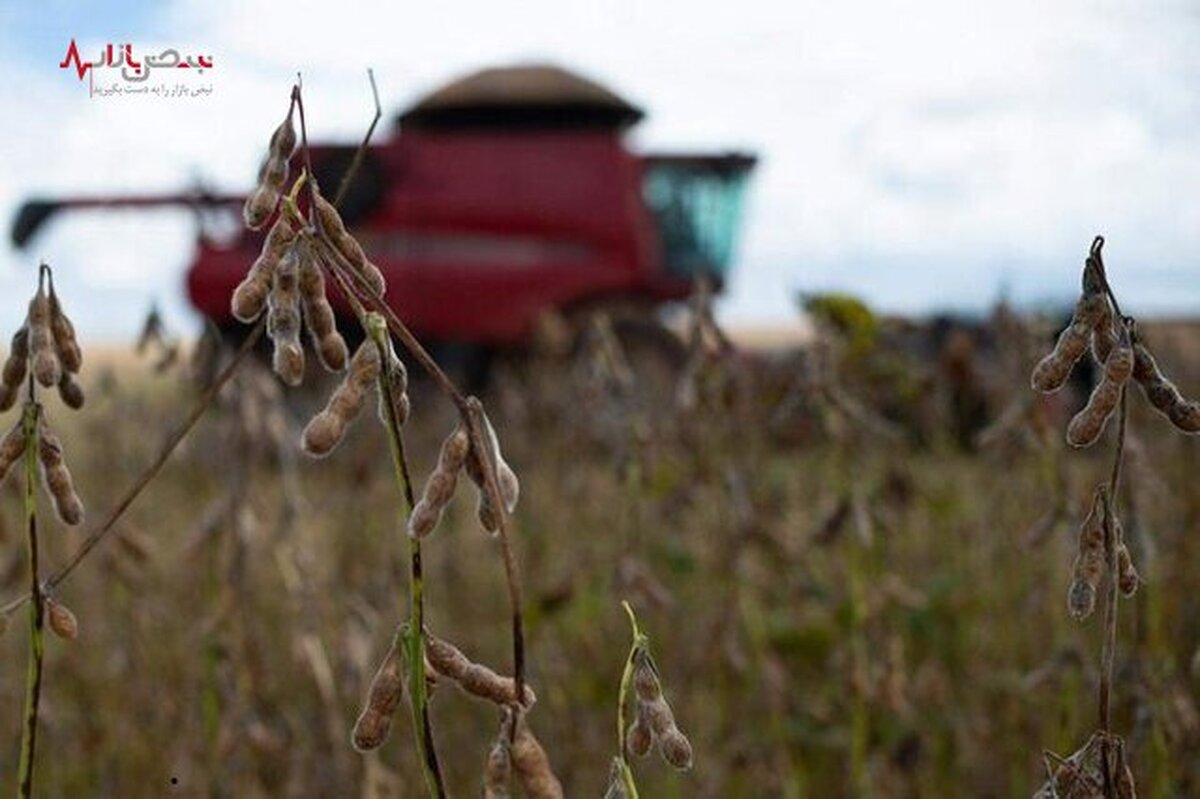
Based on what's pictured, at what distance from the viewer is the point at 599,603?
468cm

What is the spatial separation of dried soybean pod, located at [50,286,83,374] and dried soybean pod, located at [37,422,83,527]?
0.06 meters

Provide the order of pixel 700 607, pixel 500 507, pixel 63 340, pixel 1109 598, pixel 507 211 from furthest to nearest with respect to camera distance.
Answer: pixel 507 211 < pixel 700 607 < pixel 63 340 < pixel 1109 598 < pixel 500 507

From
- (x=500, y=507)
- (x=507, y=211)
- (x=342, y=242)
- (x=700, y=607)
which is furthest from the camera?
(x=507, y=211)

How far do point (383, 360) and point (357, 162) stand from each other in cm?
32

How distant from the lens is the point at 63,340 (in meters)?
1.33

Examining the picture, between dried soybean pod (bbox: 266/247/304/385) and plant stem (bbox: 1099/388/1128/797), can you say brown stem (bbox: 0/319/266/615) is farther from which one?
plant stem (bbox: 1099/388/1128/797)

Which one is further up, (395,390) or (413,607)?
(395,390)

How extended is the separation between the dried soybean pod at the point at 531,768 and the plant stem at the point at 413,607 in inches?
2.2

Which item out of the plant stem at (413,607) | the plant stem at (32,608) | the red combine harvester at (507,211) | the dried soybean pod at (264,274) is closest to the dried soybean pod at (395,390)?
the plant stem at (413,607)

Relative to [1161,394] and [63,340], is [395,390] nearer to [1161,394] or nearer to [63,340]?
[63,340]

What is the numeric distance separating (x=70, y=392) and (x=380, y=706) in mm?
502

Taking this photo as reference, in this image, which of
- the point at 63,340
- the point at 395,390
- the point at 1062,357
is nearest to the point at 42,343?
the point at 63,340

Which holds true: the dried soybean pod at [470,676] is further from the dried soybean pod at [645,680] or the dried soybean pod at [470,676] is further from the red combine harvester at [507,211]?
the red combine harvester at [507,211]

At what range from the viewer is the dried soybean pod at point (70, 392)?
1.39 m
